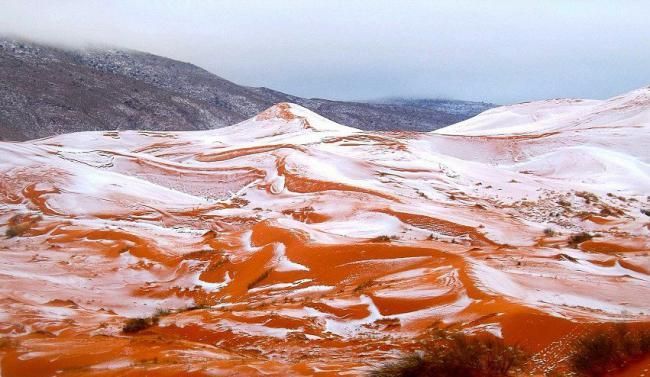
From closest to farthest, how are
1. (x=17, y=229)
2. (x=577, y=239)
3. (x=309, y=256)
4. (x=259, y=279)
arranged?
1. (x=259, y=279)
2. (x=309, y=256)
3. (x=577, y=239)
4. (x=17, y=229)

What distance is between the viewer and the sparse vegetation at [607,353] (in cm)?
480

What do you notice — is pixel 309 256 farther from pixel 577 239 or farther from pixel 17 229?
pixel 17 229

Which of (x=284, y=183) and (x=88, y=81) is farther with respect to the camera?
(x=88, y=81)

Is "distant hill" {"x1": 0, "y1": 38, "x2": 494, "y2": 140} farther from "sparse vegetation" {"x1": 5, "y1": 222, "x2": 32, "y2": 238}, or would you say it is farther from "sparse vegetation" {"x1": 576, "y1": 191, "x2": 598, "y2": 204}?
"sparse vegetation" {"x1": 576, "y1": 191, "x2": 598, "y2": 204}

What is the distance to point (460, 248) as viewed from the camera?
37.2 feet

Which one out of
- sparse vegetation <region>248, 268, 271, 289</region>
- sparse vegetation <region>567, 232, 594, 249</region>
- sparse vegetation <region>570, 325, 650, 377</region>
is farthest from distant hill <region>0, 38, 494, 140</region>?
sparse vegetation <region>570, 325, 650, 377</region>

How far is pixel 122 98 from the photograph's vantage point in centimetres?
10275

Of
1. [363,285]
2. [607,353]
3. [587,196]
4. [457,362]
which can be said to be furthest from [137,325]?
[587,196]

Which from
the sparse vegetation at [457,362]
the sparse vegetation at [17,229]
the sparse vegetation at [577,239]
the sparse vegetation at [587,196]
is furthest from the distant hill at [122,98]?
the sparse vegetation at [457,362]

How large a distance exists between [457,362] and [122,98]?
10623cm

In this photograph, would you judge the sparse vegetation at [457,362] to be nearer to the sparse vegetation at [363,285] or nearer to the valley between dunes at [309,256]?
the valley between dunes at [309,256]

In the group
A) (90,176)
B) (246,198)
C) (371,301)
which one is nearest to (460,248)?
(371,301)

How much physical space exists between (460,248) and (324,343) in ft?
17.5

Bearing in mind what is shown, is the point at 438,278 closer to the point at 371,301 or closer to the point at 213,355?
the point at 371,301
